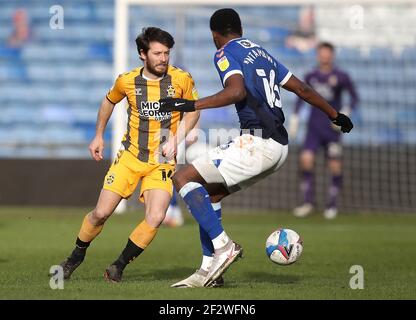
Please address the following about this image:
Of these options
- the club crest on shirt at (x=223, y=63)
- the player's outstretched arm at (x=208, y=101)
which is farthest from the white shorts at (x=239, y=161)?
the club crest on shirt at (x=223, y=63)

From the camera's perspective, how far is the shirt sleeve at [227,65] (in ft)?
22.6

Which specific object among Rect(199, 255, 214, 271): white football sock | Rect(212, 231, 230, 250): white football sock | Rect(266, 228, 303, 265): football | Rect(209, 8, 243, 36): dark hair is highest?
Rect(209, 8, 243, 36): dark hair

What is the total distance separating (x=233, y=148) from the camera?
6984mm

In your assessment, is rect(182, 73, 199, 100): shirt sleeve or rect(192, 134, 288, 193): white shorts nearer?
rect(192, 134, 288, 193): white shorts

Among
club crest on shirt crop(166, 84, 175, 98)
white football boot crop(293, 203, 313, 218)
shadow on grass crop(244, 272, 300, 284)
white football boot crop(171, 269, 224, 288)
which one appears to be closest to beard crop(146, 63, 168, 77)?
club crest on shirt crop(166, 84, 175, 98)

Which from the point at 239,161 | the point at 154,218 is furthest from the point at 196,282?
the point at 239,161

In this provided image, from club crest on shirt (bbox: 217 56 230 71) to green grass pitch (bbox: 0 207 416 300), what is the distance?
151 cm

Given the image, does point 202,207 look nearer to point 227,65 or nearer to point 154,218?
point 154,218

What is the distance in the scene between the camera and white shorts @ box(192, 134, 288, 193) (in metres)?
6.95

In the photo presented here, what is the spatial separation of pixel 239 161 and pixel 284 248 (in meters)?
0.71

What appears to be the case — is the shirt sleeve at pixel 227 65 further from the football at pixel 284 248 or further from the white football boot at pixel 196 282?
the white football boot at pixel 196 282

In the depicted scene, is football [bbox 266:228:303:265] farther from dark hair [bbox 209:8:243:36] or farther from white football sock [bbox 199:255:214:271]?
dark hair [bbox 209:8:243:36]
